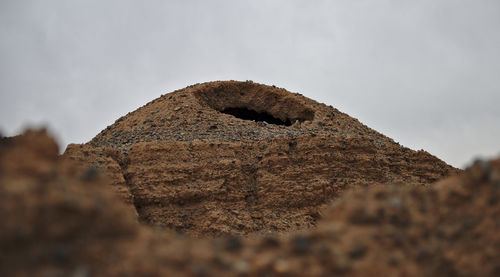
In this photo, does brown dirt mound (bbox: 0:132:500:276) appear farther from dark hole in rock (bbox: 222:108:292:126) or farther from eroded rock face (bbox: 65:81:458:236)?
dark hole in rock (bbox: 222:108:292:126)

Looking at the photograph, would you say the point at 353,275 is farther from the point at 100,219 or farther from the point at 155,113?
the point at 155,113

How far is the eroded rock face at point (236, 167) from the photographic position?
49.6 feet

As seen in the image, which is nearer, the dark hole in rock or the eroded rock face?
the eroded rock face

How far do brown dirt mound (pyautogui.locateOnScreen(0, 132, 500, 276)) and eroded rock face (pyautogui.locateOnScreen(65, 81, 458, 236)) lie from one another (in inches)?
364

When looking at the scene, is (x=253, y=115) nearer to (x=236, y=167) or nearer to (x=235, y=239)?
(x=236, y=167)

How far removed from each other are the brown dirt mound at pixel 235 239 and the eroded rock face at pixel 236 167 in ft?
30.3

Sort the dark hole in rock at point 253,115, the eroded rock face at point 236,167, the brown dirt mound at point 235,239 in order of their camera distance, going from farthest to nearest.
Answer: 1. the dark hole in rock at point 253,115
2. the eroded rock face at point 236,167
3. the brown dirt mound at point 235,239

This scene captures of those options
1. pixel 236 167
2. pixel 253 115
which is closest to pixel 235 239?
pixel 236 167

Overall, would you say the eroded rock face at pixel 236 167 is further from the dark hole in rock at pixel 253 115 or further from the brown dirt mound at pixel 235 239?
the brown dirt mound at pixel 235 239

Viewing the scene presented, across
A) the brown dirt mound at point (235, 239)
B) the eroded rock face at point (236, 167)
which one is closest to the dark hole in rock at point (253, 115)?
the eroded rock face at point (236, 167)

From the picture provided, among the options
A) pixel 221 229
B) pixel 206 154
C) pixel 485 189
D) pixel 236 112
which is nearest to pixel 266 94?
pixel 236 112

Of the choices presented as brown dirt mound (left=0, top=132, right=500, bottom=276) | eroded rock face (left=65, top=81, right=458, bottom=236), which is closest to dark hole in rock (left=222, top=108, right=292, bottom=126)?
eroded rock face (left=65, top=81, right=458, bottom=236)

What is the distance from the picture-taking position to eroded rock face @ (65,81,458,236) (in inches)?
595

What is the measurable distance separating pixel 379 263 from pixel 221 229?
1002 centimetres
